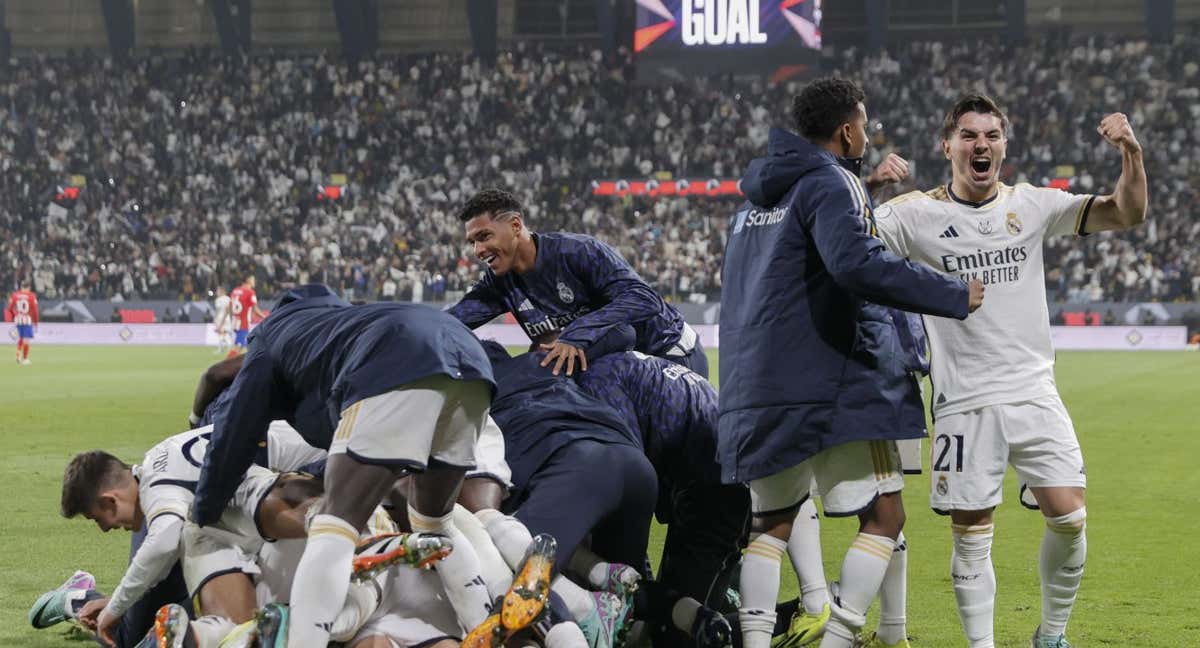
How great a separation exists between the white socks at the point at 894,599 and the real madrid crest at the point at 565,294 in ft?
5.91

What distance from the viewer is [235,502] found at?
4789 mm

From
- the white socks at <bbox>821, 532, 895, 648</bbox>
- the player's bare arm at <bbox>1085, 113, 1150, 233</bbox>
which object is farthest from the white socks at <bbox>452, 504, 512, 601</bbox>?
the player's bare arm at <bbox>1085, 113, 1150, 233</bbox>

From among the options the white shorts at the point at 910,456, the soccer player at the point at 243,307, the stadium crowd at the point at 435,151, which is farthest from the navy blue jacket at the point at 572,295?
the stadium crowd at the point at 435,151

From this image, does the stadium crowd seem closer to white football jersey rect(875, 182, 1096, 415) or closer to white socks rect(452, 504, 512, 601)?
white football jersey rect(875, 182, 1096, 415)

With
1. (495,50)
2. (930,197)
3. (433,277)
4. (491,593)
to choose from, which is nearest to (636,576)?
(491,593)

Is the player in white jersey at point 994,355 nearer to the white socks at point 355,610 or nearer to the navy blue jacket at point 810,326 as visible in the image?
the navy blue jacket at point 810,326

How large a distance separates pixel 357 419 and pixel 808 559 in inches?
80.3

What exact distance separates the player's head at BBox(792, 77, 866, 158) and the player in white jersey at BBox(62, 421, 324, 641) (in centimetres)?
224

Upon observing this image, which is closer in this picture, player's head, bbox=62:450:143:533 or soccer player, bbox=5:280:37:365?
player's head, bbox=62:450:143:533

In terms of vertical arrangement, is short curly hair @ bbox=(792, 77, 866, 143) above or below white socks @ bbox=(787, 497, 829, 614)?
above

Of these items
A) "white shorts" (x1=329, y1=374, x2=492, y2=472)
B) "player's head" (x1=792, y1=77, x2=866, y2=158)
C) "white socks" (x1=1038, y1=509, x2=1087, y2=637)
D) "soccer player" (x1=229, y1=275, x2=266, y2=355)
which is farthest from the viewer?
"soccer player" (x1=229, y1=275, x2=266, y2=355)

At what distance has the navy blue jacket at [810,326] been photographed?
4.64 metres

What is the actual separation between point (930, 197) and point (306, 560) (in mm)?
2693

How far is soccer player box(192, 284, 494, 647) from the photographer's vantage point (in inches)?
165
